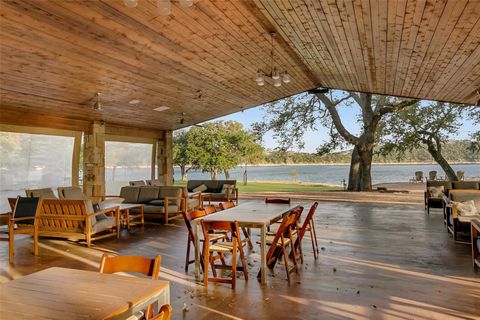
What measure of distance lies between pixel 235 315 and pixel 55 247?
4.07m

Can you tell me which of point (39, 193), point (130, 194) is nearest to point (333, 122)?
point (130, 194)

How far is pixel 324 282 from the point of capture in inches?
150

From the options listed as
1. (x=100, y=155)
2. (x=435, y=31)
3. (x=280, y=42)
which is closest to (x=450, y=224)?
(x=435, y=31)

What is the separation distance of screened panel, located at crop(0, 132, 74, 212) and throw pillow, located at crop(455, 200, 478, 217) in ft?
28.3

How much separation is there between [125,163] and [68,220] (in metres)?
5.08

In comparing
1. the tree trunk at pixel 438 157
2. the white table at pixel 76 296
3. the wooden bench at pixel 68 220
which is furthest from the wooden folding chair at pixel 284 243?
the tree trunk at pixel 438 157

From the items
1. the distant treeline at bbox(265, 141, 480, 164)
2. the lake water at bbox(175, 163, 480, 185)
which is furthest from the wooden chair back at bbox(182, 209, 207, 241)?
the lake water at bbox(175, 163, 480, 185)

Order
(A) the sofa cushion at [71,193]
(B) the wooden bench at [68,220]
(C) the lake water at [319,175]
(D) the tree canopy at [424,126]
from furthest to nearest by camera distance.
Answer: (C) the lake water at [319,175]
(D) the tree canopy at [424,126]
(A) the sofa cushion at [71,193]
(B) the wooden bench at [68,220]

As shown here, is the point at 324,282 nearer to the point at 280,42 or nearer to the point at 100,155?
the point at 280,42

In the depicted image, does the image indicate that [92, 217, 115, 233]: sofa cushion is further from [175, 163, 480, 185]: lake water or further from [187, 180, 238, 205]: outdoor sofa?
[175, 163, 480, 185]: lake water

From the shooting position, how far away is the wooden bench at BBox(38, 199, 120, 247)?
583cm

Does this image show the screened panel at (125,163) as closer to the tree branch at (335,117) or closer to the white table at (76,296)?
the tree branch at (335,117)

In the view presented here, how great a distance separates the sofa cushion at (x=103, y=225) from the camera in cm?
599

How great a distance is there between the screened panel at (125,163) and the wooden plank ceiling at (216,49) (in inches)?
79.7
